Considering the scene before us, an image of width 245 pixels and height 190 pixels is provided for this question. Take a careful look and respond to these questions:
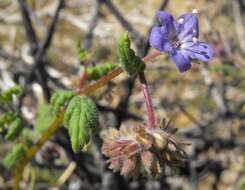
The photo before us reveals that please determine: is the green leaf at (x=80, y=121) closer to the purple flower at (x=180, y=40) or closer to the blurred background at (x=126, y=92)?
the blurred background at (x=126, y=92)

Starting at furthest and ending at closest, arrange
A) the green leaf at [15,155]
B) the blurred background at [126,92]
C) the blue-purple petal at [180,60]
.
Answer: the blurred background at [126,92], the green leaf at [15,155], the blue-purple petal at [180,60]

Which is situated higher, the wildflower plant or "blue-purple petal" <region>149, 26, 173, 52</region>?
"blue-purple petal" <region>149, 26, 173, 52</region>

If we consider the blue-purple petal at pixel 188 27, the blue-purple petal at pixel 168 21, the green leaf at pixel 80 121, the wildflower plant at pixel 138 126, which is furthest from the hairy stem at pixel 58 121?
the blue-purple petal at pixel 188 27

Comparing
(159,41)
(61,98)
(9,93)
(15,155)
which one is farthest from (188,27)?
(15,155)

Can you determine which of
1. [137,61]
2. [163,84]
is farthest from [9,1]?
[137,61]

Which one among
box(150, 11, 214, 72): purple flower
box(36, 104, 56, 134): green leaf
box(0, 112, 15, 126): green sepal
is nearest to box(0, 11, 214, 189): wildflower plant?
box(150, 11, 214, 72): purple flower

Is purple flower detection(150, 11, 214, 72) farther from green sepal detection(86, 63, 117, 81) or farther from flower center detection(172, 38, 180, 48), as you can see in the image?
green sepal detection(86, 63, 117, 81)

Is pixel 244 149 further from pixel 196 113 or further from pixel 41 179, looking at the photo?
pixel 41 179
